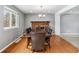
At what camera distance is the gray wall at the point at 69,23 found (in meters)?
12.2

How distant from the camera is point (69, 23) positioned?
12305 mm

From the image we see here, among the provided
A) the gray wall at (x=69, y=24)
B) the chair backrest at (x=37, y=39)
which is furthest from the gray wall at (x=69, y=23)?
the chair backrest at (x=37, y=39)

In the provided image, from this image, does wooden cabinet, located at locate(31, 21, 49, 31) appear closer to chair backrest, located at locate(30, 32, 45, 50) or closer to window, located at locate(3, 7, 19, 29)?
window, located at locate(3, 7, 19, 29)

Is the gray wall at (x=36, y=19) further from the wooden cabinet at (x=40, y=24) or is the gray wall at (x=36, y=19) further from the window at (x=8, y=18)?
the window at (x=8, y=18)

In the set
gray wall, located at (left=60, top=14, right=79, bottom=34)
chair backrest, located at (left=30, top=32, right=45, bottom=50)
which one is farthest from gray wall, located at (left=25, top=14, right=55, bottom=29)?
chair backrest, located at (left=30, top=32, right=45, bottom=50)

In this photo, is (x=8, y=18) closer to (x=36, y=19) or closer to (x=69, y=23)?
(x=36, y=19)

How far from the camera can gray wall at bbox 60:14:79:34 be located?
12203mm

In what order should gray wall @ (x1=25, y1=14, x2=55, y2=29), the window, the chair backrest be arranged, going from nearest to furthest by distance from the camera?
the chair backrest < the window < gray wall @ (x1=25, y1=14, x2=55, y2=29)

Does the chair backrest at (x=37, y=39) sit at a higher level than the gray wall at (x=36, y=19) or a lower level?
lower

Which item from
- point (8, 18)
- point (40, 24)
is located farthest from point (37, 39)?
point (40, 24)
